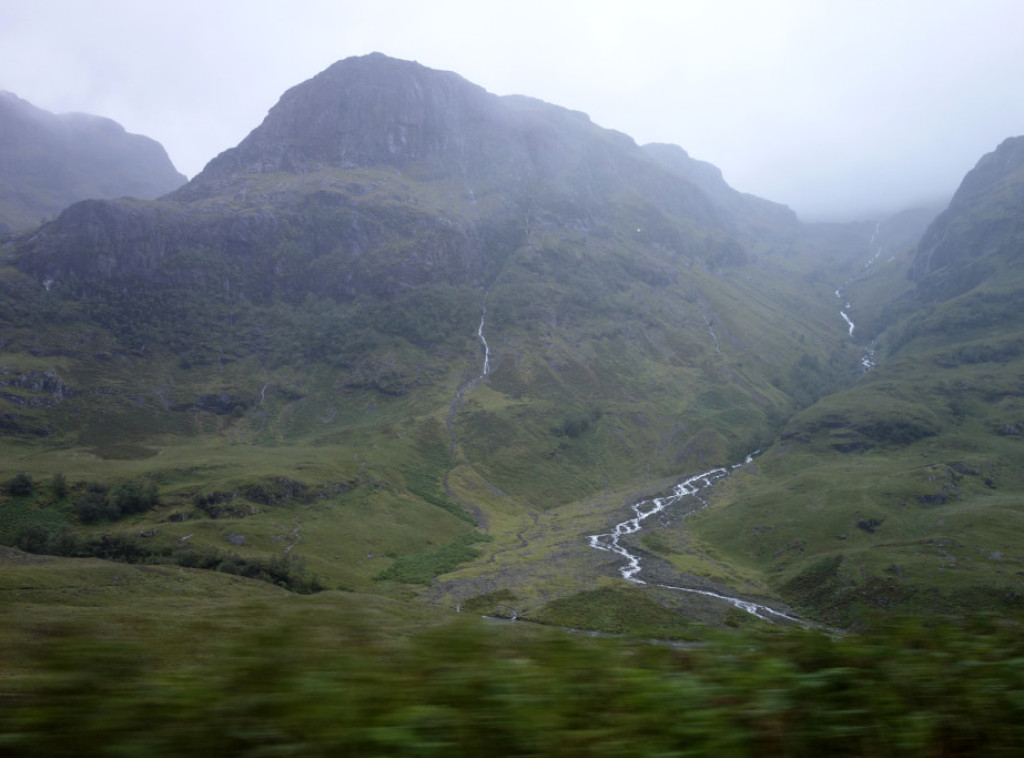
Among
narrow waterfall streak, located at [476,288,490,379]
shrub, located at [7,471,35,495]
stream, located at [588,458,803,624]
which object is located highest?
narrow waterfall streak, located at [476,288,490,379]

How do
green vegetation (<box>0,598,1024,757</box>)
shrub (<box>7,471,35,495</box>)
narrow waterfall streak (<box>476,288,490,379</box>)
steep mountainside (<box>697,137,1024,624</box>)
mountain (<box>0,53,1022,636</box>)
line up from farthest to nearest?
1. narrow waterfall streak (<box>476,288,490,379</box>)
2. shrub (<box>7,471,35,495</box>)
3. mountain (<box>0,53,1022,636</box>)
4. steep mountainside (<box>697,137,1024,624</box>)
5. green vegetation (<box>0,598,1024,757</box>)

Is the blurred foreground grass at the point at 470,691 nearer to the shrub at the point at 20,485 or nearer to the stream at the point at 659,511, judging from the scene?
the stream at the point at 659,511

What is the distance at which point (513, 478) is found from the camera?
131500mm

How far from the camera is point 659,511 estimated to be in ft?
380

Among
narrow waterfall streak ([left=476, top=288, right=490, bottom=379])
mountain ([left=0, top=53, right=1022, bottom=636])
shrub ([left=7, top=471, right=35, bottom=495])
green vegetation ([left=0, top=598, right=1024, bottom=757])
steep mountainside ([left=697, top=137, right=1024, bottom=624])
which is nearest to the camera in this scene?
green vegetation ([left=0, top=598, right=1024, bottom=757])

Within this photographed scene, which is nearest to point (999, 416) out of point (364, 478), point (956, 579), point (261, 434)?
point (956, 579)

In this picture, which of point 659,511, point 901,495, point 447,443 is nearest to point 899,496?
point 901,495

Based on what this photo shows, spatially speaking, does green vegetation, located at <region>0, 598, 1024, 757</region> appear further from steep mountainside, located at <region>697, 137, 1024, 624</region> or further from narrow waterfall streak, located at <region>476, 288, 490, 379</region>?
narrow waterfall streak, located at <region>476, 288, 490, 379</region>

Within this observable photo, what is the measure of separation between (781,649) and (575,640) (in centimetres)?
183

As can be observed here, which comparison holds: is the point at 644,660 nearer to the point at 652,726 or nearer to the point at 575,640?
the point at 575,640

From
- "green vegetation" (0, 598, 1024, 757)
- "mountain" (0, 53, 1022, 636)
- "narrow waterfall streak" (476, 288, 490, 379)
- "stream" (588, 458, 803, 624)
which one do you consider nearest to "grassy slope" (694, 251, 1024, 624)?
"mountain" (0, 53, 1022, 636)

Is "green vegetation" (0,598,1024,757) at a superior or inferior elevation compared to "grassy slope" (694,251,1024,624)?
superior

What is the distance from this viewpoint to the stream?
71.9 m

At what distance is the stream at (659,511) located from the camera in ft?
236
